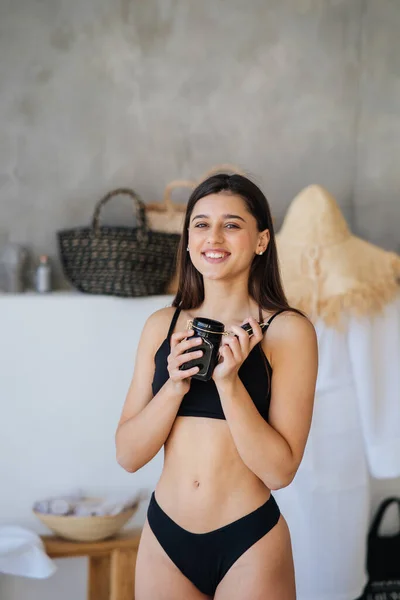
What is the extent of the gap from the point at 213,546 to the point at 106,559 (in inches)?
40.0

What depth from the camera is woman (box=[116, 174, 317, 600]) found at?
49.2 inches

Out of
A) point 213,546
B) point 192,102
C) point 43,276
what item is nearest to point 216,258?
point 213,546

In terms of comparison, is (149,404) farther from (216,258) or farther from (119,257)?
(119,257)

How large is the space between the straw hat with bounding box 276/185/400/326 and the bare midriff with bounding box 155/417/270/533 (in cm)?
104

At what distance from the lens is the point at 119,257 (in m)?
2.29

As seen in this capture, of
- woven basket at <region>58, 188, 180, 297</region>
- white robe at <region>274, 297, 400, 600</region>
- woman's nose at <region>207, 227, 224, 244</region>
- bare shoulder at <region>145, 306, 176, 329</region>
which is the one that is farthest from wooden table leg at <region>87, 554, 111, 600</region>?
woman's nose at <region>207, 227, 224, 244</region>

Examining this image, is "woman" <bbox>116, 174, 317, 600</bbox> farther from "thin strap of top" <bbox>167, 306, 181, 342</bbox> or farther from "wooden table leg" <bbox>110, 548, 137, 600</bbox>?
"wooden table leg" <bbox>110, 548, 137, 600</bbox>

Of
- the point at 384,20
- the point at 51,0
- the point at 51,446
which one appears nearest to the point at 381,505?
the point at 51,446

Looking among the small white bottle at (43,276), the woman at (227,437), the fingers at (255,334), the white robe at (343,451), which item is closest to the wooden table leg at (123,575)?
the white robe at (343,451)

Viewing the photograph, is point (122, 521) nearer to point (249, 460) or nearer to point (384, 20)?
point (249, 460)

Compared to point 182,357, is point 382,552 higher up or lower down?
lower down

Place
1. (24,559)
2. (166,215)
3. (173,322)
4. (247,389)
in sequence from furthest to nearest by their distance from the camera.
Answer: (166,215)
(24,559)
(173,322)
(247,389)

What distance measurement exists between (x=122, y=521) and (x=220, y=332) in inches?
47.9

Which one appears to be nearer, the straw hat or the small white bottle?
the straw hat
